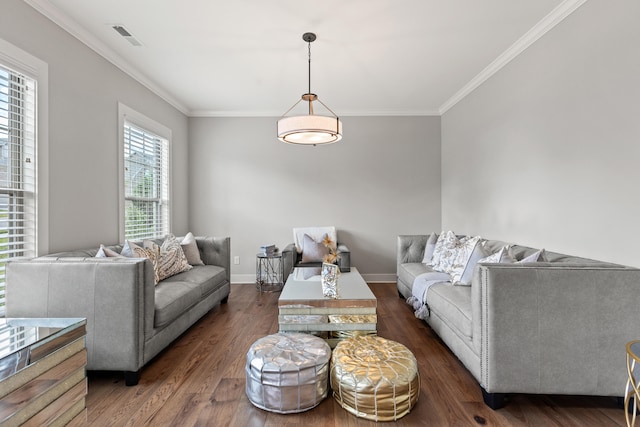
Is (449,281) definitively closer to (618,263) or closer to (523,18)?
(618,263)

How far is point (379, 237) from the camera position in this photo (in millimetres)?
4672

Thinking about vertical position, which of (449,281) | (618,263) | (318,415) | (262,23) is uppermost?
(262,23)

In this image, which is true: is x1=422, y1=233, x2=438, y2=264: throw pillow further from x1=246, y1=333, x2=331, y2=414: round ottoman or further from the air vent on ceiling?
the air vent on ceiling

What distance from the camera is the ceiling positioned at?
2.26 metres

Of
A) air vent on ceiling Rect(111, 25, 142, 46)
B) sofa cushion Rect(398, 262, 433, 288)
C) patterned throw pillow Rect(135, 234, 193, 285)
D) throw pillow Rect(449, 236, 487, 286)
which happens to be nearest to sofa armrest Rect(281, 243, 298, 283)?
patterned throw pillow Rect(135, 234, 193, 285)

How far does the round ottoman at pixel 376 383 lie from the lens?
1.58m

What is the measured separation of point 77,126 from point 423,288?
3351 mm

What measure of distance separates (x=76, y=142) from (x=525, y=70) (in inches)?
156

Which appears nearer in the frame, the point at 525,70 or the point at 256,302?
the point at 525,70

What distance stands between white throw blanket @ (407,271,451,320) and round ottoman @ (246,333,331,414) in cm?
133

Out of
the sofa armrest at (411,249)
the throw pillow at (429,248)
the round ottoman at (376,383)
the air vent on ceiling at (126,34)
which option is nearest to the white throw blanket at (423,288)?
the throw pillow at (429,248)

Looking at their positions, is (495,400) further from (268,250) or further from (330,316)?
(268,250)

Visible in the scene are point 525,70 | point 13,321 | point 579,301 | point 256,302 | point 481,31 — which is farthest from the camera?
point 256,302

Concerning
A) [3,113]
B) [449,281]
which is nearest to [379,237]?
[449,281]
